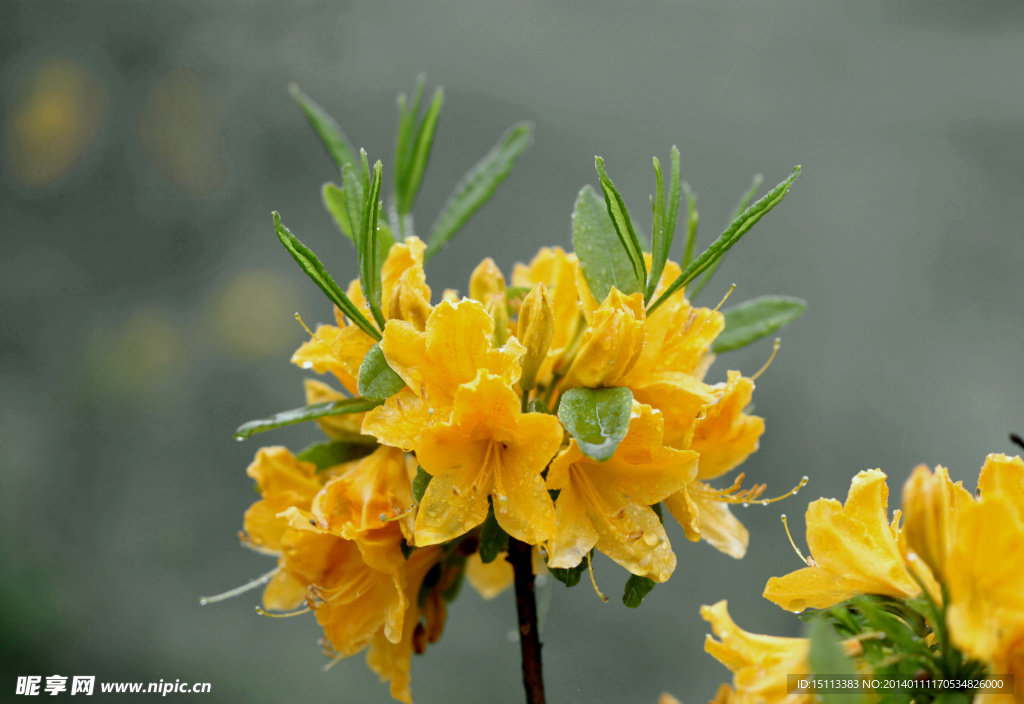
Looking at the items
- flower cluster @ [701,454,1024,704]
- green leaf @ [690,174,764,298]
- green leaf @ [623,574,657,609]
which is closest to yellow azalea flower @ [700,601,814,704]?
flower cluster @ [701,454,1024,704]

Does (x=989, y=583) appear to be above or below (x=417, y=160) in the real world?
below

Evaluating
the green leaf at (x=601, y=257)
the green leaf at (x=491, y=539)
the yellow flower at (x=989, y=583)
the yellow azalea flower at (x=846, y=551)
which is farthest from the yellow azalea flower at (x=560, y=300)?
the yellow flower at (x=989, y=583)

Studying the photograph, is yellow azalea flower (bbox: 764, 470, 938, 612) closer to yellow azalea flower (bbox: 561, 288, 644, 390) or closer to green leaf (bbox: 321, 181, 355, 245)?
yellow azalea flower (bbox: 561, 288, 644, 390)

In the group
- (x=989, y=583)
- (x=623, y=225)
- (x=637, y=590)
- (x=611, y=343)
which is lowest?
(x=637, y=590)

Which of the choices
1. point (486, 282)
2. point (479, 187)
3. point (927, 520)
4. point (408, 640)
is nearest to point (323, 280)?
point (486, 282)

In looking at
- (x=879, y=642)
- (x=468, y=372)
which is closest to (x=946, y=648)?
(x=879, y=642)

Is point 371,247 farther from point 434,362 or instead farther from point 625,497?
point 625,497

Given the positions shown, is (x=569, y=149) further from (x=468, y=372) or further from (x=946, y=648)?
(x=946, y=648)
